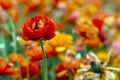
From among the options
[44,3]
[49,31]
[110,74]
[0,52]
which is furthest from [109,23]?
[49,31]

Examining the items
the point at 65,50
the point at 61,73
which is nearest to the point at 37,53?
the point at 61,73

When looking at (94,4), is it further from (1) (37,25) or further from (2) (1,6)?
(1) (37,25)

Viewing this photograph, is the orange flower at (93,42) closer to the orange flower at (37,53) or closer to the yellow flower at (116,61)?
the yellow flower at (116,61)

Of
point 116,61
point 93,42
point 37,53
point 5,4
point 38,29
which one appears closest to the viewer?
point 38,29

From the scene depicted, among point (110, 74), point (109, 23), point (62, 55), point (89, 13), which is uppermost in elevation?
point (89, 13)

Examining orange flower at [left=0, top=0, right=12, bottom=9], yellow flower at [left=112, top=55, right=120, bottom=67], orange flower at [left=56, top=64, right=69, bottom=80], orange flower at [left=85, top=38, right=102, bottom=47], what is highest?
orange flower at [left=0, top=0, right=12, bottom=9]

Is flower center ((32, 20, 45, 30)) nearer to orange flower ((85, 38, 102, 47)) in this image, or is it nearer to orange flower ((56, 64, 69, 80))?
orange flower ((56, 64, 69, 80))

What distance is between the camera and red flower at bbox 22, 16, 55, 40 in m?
1.02

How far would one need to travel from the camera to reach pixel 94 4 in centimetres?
232

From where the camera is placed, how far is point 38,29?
1.02 meters

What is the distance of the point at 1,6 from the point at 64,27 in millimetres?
410

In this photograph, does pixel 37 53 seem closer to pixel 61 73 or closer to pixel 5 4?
pixel 61 73

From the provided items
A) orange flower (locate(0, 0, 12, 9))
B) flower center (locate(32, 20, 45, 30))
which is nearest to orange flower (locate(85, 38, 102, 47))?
orange flower (locate(0, 0, 12, 9))

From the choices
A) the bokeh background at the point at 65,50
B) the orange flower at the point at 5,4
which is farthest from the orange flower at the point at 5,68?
the orange flower at the point at 5,4
